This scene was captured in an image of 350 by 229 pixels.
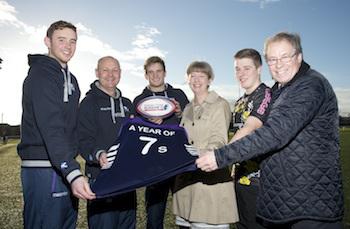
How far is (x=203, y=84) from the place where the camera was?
13.4 feet

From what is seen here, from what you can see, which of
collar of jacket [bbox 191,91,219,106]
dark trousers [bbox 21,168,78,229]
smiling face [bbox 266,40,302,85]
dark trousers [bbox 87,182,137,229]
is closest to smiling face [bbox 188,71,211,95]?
collar of jacket [bbox 191,91,219,106]

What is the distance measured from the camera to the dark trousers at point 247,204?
366 cm

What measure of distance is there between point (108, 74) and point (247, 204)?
7.48 ft

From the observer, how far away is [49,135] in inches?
110

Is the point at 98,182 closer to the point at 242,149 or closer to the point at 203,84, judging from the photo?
the point at 242,149

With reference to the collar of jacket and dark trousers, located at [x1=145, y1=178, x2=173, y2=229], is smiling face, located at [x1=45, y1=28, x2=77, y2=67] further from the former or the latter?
dark trousers, located at [x1=145, y1=178, x2=173, y2=229]

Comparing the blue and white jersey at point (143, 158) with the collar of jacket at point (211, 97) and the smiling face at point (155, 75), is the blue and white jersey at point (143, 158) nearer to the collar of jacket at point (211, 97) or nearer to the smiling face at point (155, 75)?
the collar of jacket at point (211, 97)

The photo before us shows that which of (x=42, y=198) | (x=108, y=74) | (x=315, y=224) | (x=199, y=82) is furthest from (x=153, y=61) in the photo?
(x=315, y=224)

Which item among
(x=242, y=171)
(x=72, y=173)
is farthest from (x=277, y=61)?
(x=72, y=173)

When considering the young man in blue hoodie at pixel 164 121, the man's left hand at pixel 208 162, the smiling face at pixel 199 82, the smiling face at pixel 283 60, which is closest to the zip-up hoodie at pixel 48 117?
the man's left hand at pixel 208 162

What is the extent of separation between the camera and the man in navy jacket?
2.51 m

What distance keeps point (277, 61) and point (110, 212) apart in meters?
2.59

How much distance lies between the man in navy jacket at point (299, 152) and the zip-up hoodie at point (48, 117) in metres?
1.25

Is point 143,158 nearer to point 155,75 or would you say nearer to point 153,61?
point 155,75
